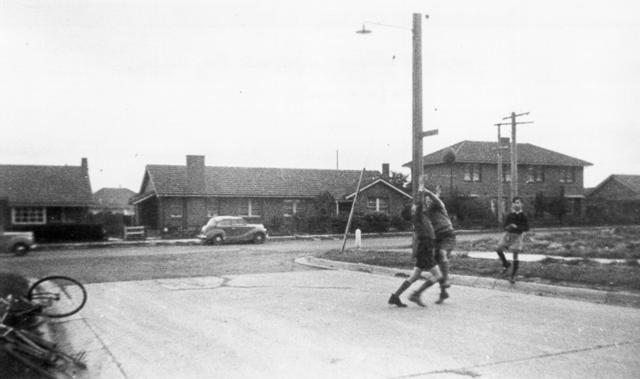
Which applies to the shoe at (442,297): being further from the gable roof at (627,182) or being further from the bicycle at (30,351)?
the gable roof at (627,182)

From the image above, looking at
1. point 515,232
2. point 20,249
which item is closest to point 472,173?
point 20,249

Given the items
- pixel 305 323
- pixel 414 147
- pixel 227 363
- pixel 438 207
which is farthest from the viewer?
pixel 414 147

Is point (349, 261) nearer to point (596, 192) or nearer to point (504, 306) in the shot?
point (504, 306)

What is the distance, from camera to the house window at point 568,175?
5912cm

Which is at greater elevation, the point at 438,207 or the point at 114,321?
the point at 438,207

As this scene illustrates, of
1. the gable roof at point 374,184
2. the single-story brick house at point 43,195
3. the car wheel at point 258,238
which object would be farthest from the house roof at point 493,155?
the single-story brick house at point 43,195

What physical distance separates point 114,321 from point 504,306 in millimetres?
5794

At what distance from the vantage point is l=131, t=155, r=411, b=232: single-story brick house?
42.3m

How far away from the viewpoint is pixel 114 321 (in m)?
8.73

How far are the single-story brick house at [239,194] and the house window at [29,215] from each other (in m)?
7.26

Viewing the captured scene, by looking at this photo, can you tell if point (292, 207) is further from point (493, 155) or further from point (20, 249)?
point (20, 249)

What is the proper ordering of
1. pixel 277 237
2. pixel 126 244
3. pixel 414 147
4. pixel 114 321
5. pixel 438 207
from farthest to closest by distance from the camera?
pixel 277 237, pixel 126 244, pixel 414 147, pixel 438 207, pixel 114 321

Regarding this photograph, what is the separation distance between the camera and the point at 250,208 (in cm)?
4456

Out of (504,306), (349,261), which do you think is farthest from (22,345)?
(349,261)
